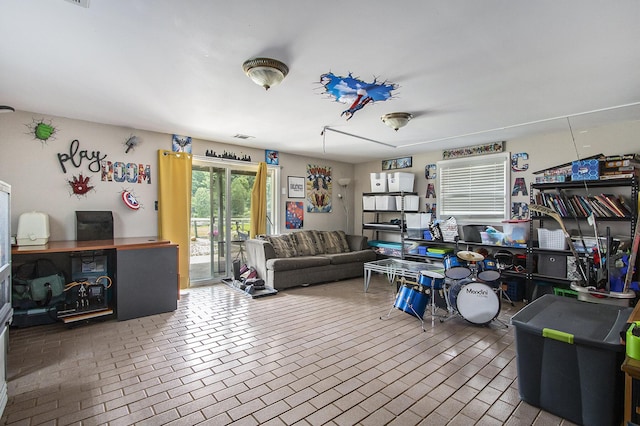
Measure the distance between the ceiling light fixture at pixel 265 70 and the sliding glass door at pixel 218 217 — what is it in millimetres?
3120

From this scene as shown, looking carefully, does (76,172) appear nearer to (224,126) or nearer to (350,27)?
(224,126)

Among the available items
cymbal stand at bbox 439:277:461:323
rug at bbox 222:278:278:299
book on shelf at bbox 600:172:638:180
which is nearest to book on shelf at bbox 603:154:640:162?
book on shelf at bbox 600:172:638:180

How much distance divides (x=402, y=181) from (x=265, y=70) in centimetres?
407

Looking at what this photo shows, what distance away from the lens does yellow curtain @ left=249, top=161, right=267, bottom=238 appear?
576 centimetres

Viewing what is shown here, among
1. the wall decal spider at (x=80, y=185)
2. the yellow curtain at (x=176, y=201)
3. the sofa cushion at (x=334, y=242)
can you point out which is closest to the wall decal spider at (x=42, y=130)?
the wall decal spider at (x=80, y=185)

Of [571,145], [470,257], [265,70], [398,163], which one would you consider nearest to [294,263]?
[470,257]

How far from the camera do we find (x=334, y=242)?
6355mm

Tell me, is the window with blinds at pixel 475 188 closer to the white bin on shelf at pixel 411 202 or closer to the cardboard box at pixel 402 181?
the white bin on shelf at pixel 411 202

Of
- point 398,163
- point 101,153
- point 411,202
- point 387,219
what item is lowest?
point 387,219

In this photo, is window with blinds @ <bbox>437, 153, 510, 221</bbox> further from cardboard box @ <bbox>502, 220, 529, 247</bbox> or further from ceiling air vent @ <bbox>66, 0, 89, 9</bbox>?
ceiling air vent @ <bbox>66, 0, 89, 9</bbox>

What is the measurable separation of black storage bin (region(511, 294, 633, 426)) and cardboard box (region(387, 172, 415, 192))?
384cm

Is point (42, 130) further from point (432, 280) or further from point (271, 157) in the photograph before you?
point (432, 280)

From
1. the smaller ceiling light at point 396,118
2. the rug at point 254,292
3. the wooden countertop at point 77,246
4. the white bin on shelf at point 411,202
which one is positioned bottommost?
the rug at point 254,292

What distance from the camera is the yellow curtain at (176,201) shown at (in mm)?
4707
